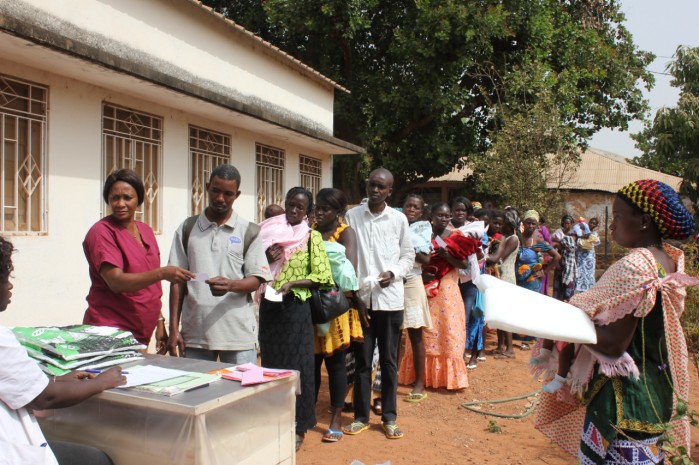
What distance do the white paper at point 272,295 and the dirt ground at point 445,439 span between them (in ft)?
3.76

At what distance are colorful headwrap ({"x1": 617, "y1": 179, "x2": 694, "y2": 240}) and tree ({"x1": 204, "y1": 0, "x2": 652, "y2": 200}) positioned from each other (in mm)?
10702

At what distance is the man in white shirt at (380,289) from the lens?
426 centimetres

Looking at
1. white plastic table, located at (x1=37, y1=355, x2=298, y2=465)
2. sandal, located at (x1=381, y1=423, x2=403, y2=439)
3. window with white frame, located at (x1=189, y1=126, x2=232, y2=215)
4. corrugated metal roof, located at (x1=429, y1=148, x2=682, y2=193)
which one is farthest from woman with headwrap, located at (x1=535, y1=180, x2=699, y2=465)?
corrugated metal roof, located at (x1=429, y1=148, x2=682, y2=193)

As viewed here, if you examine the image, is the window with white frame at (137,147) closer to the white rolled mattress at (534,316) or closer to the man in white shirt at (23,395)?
the man in white shirt at (23,395)

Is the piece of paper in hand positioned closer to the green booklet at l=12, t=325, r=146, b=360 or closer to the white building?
the white building

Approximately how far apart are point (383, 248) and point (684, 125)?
13308 millimetres

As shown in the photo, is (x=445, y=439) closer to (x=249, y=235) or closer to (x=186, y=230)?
(x=249, y=235)

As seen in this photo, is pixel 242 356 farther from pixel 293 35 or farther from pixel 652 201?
pixel 293 35

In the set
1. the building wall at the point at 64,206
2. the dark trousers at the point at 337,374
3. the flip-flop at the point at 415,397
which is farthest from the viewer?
the flip-flop at the point at 415,397

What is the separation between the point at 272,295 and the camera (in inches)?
143

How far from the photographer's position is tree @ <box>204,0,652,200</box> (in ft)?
43.9

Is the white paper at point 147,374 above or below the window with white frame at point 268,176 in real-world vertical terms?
below

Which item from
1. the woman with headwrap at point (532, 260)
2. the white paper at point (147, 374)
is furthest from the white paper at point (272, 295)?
the woman with headwrap at point (532, 260)

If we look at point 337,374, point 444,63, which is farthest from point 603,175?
point 337,374
